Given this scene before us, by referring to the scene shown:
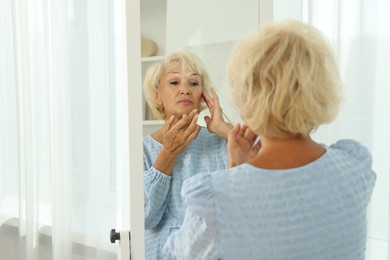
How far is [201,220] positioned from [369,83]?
62 cm

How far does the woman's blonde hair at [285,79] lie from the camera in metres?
0.79

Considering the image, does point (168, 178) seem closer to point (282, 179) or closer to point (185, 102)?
point (185, 102)

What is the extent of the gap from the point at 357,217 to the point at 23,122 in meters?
1.51

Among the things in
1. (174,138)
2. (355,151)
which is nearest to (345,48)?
(355,151)

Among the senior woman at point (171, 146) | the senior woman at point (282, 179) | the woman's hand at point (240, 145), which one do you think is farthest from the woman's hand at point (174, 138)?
the senior woman at point (282, 179)

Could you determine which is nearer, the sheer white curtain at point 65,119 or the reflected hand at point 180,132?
the reflected hand at point 180,132

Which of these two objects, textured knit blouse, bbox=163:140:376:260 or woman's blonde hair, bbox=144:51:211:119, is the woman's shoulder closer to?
textured knit blouse, bbox=163:140:376:260

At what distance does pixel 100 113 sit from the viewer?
1.73 m

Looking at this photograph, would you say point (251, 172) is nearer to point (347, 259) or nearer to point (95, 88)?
point (347, 259)

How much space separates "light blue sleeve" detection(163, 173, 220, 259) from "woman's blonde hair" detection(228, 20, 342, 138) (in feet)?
0.48

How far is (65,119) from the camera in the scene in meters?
1.81

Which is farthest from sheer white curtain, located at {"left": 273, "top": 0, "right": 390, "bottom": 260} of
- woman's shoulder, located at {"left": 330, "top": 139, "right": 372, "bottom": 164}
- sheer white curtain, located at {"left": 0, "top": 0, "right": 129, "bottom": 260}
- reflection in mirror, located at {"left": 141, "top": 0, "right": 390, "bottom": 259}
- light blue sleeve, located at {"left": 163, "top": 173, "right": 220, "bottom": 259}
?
sheer white curtain, located at {"left": 0, "top": 0, "right": 129, "bottom": 260}

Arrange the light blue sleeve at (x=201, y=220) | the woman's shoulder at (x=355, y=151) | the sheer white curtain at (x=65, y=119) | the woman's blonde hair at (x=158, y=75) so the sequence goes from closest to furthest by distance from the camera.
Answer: the light blue sleeve at (x=201, y=220)
the woman's shoulder at (x=355, y=151)
the woman's blonde hair at (x=158, y=75)
the sheer white curtain at (x=65, y=119)

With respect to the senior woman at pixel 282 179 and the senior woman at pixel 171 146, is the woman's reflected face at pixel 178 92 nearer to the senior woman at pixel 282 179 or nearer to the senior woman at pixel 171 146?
the senior woman at pixel 171 146
